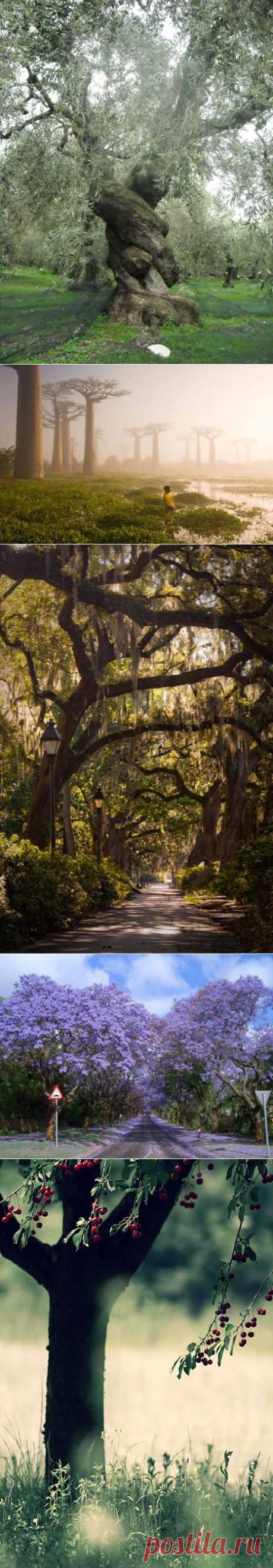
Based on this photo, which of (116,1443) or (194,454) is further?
(194,454)

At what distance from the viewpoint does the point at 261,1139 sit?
4.66 meters

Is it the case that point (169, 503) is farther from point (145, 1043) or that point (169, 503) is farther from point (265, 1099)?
point (265, 1099)

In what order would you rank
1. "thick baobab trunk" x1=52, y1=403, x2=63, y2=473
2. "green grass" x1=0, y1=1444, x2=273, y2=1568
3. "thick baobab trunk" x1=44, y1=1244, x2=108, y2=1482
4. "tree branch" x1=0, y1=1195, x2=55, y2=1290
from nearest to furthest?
"green grass" x1=0, y1=1444, x2=273, y2=1568
"thick baobab trunk" x1=44, y1=1244, x2=108, y2=1482
"tree branch" x1=0, y1=1195, x2=55, y2=1290
"thick baobab trunk" x1=52, y1=403, x2=63, y2=473

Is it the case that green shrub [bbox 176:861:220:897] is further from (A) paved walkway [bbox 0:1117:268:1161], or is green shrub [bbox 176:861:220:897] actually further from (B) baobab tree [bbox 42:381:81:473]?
(B) baobab tree [bbox 42:381:81:473]

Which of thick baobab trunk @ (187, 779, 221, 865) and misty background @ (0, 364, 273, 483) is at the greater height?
misty background @ (0, 364, 273, 483)

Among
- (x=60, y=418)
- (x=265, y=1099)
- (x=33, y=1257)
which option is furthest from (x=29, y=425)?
(x=33, y=1257)

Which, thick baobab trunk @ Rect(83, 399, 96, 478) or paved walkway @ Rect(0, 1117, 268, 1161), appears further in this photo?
thick baobab trunk @ Rect(83, 399, 96, 478)

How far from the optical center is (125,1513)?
175 inches

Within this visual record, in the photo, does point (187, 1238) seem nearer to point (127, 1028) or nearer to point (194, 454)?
point (127, 1028)

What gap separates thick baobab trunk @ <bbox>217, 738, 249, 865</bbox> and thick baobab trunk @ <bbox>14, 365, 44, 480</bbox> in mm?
1570

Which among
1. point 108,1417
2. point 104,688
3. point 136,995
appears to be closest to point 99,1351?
point 108,1417

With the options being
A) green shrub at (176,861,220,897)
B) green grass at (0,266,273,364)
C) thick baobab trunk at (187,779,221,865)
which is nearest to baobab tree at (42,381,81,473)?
green grass at (0,266,273,364)

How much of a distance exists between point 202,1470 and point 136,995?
2010 millimetres

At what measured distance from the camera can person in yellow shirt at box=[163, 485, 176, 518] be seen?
15.8ft
